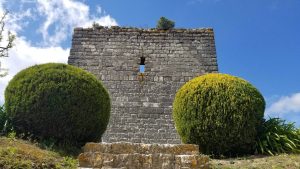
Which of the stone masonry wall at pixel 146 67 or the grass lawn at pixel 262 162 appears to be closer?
the grass lawn at pixel 262 162

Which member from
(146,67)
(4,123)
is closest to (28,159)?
(4,123)

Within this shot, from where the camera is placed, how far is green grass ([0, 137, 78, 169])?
6.53 m

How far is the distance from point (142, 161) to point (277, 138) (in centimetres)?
349

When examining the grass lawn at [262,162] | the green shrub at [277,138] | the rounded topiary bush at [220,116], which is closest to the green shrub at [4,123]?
the rounded topiary bush at [220,116]

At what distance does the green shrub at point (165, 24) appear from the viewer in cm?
1657

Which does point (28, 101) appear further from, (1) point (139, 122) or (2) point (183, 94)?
(1) point (139, 122)

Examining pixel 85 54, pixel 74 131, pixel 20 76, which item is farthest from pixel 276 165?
pixel 85 54

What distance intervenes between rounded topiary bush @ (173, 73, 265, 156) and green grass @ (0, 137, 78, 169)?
2.69m

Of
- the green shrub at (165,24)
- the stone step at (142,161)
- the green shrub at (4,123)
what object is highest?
the green shrub at (165,24)

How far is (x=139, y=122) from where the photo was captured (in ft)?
45.9

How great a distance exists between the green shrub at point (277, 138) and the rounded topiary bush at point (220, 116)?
0.23 metres

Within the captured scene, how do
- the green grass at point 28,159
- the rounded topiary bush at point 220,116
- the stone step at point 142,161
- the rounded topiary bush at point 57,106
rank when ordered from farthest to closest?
1. the rounded topiary bush at point 220,116
2. the rounded topiary bush at point 57,106
3. the stone step at point 142,161
4. the green grass at point 28,159

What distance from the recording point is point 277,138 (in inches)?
372

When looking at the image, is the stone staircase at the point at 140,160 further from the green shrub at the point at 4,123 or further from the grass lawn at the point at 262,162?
the green shrub at the point at 4,123
